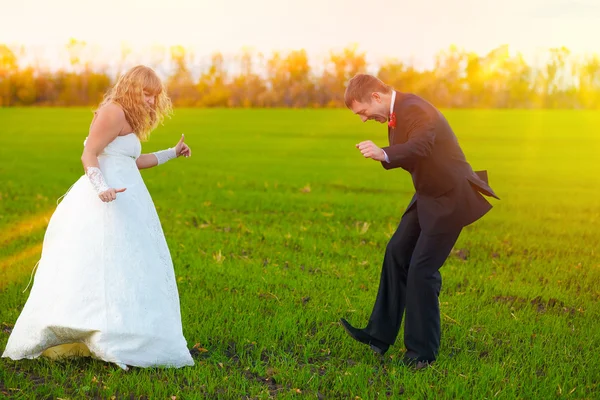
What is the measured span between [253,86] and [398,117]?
Answer: 178 ft

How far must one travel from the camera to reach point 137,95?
575 cm

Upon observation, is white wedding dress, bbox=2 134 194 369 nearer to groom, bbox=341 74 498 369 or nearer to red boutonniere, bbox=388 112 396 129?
groom, bbox=341 74 498 369

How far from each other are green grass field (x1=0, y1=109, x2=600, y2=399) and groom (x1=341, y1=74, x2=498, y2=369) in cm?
43

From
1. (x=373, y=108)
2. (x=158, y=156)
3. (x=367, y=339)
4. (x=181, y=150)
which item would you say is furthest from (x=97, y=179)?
(x=367, y=339)

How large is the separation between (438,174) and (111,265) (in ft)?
8.71

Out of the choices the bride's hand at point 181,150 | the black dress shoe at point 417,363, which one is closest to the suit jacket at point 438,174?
the black dress shoe at point 417,363

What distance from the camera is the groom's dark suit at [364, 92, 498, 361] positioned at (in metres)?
5.73

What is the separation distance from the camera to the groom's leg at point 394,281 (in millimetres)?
6211

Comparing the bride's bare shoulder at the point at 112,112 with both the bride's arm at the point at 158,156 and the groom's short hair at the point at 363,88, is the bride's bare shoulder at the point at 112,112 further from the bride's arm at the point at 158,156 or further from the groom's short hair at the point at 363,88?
the groom's short hair at the point at 363,88

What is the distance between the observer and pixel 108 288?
18.4 ft

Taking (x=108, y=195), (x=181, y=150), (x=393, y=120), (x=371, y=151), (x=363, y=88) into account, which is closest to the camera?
(x=371, y=151)

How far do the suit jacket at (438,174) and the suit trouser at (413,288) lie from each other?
0.15m

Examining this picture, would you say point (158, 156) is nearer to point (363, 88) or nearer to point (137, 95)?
point (137, 95)

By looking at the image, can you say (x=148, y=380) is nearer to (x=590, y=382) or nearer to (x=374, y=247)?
(x=590, y=382)
